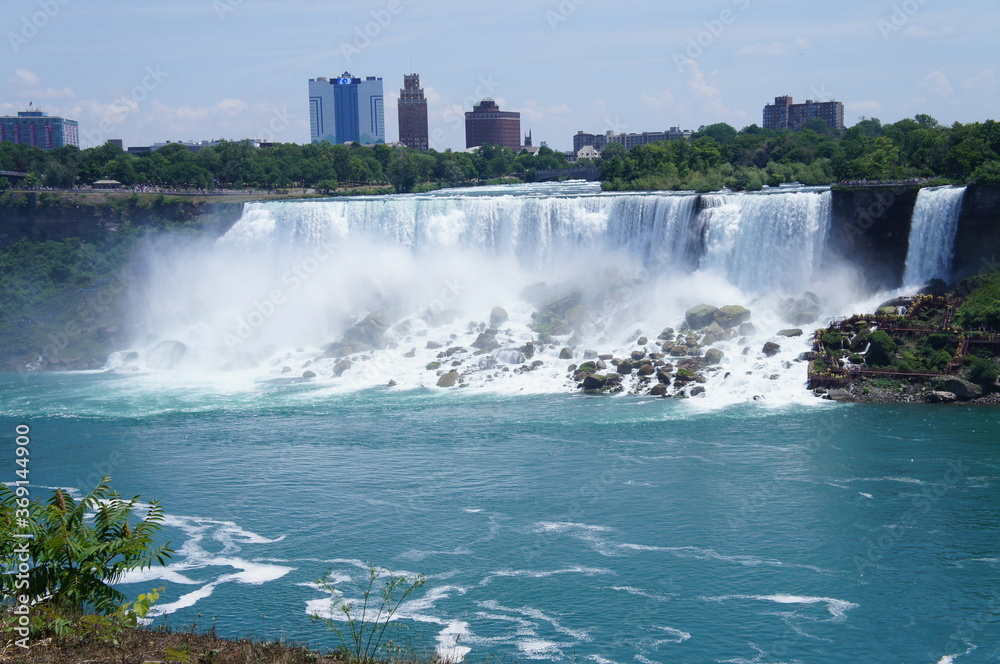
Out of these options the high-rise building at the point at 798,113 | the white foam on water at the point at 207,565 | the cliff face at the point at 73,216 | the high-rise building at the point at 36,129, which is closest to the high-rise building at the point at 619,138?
the high-rise building at the point at 798,113

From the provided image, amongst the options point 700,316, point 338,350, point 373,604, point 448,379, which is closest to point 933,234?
point 700,316

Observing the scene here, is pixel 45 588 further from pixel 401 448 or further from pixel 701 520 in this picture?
pixel 401 448

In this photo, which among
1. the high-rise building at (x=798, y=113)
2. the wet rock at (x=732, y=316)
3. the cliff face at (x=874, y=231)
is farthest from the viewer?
the high-rise building at (x=798, y=113)

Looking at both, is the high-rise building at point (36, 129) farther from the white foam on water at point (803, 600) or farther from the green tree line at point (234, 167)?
the white foam on water at point (803, 600)

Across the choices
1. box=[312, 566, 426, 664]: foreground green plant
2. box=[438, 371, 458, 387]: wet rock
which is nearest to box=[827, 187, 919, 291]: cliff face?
box=[438, 371, 458, 387]: wet rock

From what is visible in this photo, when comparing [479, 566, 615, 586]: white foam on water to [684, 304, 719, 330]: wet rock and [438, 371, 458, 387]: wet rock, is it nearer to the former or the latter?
[438, 371, 458, 387]: wet rock
